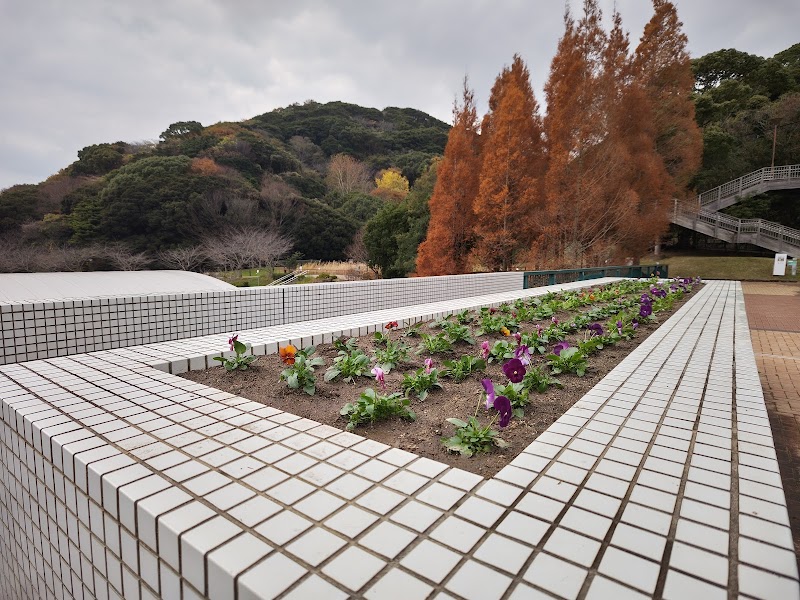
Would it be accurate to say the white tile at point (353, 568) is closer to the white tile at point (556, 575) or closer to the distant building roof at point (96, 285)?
the white tile at point (556, 575)

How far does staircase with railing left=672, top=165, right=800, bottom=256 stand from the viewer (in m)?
21.6

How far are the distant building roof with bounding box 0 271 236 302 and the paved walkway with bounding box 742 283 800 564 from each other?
217 inches

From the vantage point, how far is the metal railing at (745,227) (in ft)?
70.1

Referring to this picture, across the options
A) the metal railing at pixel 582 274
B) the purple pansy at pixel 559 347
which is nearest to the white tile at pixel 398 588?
the purple pansy at pixel 559 347

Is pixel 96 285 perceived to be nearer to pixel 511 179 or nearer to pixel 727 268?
pixel 511 179

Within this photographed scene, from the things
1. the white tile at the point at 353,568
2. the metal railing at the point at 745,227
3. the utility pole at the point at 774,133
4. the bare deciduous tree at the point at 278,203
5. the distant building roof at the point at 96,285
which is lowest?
the white tile at the point at 353,568

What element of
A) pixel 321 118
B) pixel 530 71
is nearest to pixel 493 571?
pixel 530 71

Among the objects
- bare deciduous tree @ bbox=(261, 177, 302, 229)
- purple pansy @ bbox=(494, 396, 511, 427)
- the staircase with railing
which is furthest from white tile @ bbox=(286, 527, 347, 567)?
bare deciduous tree @ bbox=(261, 177, 302, 229)

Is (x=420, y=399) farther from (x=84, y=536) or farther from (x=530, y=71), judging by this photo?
(x=530, y=71)

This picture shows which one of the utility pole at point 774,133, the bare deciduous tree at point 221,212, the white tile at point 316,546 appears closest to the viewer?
the white tile at point 316,546

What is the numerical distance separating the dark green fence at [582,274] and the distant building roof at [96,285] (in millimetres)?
6774

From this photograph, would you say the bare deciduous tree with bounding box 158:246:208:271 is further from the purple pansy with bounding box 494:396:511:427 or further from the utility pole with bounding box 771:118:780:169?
the utility pole with bounding box 771:118:780:169

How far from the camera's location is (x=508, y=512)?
113 centimetres

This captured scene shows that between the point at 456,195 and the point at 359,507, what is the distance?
15.9m
